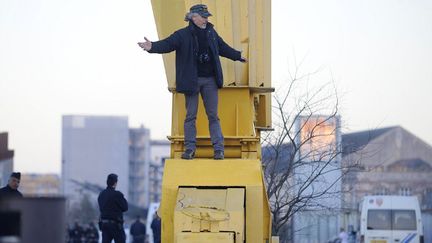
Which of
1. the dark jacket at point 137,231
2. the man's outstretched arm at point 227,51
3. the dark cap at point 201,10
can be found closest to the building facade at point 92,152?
the dark jacket at point 137,231

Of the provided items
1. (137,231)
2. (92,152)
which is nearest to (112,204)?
(137,231)

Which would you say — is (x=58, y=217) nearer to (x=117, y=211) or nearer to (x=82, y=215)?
(x=117, y=211)

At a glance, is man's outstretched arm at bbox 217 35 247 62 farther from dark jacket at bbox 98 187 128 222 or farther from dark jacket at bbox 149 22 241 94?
dark jacket at bbox 98 187 128 222

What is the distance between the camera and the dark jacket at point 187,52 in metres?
11.2

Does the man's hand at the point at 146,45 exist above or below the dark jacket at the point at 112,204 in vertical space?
above

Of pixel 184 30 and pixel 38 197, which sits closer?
pixel 38 197

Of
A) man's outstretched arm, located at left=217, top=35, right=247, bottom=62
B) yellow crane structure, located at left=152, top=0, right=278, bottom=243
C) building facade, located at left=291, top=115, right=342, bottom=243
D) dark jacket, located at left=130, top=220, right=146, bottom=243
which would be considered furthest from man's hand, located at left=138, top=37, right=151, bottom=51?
dark jacket, located at left=130, top=220, right=146, bottom=243

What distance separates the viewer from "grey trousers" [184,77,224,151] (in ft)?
37.5

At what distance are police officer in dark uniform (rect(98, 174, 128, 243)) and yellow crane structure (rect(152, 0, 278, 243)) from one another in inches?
139

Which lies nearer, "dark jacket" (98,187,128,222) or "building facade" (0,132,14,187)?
"dark jacket" (98,187,128,222)

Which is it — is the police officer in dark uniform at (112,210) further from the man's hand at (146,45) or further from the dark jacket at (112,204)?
the man's hand at (146,45)

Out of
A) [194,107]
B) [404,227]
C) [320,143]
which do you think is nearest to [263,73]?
[194,107]

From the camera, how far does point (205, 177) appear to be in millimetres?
10648

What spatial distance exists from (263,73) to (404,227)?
2786cm
